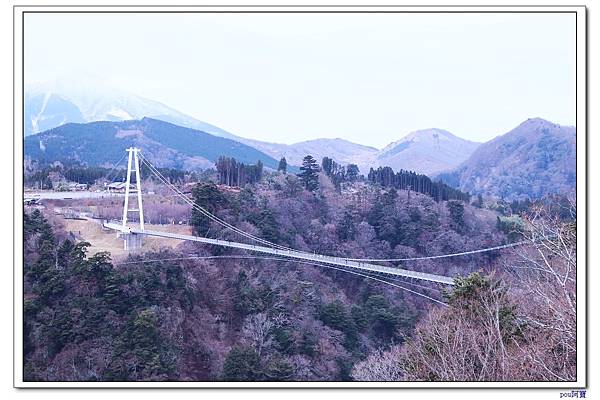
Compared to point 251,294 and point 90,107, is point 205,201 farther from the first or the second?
point 90,107

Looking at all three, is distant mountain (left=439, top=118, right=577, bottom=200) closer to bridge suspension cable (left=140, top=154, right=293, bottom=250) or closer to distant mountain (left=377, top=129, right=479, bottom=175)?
distant mountain (left=377, top=129, right=479, bottom=175)

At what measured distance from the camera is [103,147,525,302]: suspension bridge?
6320 millimetres

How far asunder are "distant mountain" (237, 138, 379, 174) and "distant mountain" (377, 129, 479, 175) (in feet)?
0.57

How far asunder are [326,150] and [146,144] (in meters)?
2.02

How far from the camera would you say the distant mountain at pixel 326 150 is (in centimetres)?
688

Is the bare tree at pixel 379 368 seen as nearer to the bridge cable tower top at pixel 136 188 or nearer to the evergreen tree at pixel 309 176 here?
the bridge cable tower top at pixel 136 188

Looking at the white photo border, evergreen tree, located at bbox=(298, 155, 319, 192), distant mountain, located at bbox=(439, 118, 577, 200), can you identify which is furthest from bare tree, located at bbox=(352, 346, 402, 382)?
distant mountain, located at bbox=(439, 118, 577, 200)

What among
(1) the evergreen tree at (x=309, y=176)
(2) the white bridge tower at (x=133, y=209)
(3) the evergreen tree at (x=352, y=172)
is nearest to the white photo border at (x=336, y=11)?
(2) the white bridge tower at (x=133, y=209)

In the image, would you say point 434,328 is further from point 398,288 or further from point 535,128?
point 535,128

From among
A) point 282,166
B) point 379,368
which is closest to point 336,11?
point 379,368

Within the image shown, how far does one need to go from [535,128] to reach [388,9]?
4700mm

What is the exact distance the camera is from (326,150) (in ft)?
23.6

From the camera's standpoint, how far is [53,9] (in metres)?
3.33

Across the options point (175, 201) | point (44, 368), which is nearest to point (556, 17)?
point (44, 368)
